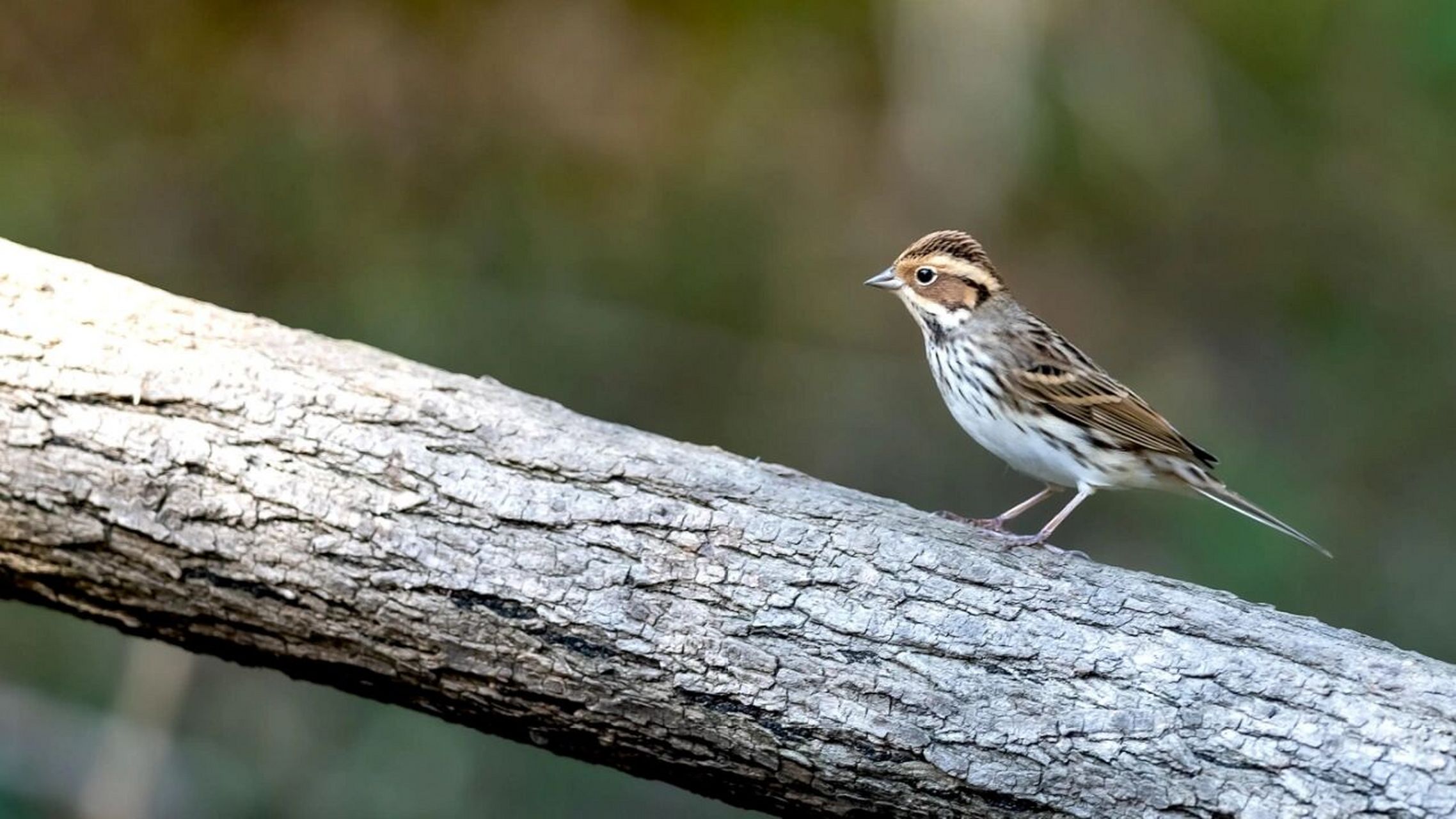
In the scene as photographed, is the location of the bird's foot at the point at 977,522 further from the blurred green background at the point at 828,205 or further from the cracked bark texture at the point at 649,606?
the blurred green background at the point at 828,205

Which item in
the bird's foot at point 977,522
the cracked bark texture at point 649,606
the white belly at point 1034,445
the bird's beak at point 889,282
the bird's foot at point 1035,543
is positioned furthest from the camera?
the bird's beak at point 889,282

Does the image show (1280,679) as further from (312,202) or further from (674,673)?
(312,202)

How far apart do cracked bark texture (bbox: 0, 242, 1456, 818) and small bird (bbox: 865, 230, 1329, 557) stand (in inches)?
28.4

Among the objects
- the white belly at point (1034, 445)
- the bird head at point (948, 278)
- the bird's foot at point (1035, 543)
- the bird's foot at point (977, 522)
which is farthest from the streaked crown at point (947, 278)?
the bird's foot at point (1035, 543)

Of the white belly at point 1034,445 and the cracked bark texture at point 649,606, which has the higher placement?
the white belly at point 1034,445

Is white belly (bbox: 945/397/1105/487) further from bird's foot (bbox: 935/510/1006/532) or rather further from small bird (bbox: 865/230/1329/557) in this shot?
bird's foot (bbox: 935/510/1006/532)

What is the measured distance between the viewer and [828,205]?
782cm

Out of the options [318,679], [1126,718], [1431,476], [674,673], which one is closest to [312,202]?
[318,679]

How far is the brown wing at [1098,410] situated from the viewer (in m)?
4.20

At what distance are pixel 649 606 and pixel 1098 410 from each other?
1.73 m

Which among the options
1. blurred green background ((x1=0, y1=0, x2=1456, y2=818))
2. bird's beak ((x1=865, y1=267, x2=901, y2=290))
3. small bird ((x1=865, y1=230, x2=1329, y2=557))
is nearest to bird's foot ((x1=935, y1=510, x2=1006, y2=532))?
small bird ((x1=865, y1=230, x2=1329, y2=557))

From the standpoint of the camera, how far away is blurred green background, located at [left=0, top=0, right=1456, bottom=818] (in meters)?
7.05

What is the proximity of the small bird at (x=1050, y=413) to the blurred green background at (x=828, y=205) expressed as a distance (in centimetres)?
255

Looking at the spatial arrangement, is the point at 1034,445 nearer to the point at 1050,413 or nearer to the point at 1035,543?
the point at 1050,413
